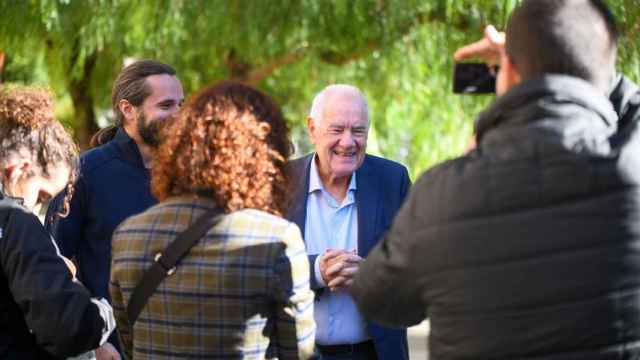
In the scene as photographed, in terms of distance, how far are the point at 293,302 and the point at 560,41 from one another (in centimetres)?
101

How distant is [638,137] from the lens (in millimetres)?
3002

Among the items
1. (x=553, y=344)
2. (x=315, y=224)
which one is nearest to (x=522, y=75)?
(x=553, y=344)

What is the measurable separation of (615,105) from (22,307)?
1770mm

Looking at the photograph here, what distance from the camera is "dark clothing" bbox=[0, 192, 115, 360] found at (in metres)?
3.43

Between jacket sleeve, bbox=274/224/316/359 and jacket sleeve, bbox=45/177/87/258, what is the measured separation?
5.45 ft

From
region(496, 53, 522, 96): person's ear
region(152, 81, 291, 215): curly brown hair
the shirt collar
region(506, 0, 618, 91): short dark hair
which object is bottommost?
the shirt collar

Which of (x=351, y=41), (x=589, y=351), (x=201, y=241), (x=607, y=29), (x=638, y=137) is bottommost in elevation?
(x=589, y=351)

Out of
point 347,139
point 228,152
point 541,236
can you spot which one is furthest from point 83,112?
point 541,236

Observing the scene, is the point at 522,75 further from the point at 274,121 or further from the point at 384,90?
the point at 384,90

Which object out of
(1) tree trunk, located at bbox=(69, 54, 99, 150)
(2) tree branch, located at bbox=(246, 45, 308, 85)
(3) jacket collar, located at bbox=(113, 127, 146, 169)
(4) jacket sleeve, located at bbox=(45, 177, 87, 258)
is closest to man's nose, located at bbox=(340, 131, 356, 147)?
(3) jacket collar, located at bbox=(113, 127, 146, 169)

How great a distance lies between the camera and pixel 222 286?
3.23 m

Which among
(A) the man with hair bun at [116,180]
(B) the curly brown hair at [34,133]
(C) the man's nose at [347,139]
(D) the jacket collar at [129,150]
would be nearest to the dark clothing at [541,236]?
(B) the curly brown hair at [34,133]

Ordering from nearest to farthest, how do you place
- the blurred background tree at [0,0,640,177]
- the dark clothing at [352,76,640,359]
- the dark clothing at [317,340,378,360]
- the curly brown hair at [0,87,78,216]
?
the dark clothing at [352,76,640,359], the curly brown hair at [0,87,78,216], the dark clothing at [317,340,378,360], the blurred background tree at [0,0,640,177]

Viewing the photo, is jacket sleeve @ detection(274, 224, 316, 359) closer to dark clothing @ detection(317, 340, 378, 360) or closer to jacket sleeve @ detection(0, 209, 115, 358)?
jacket sleeve @ detection(0, 209, 115, 358)
